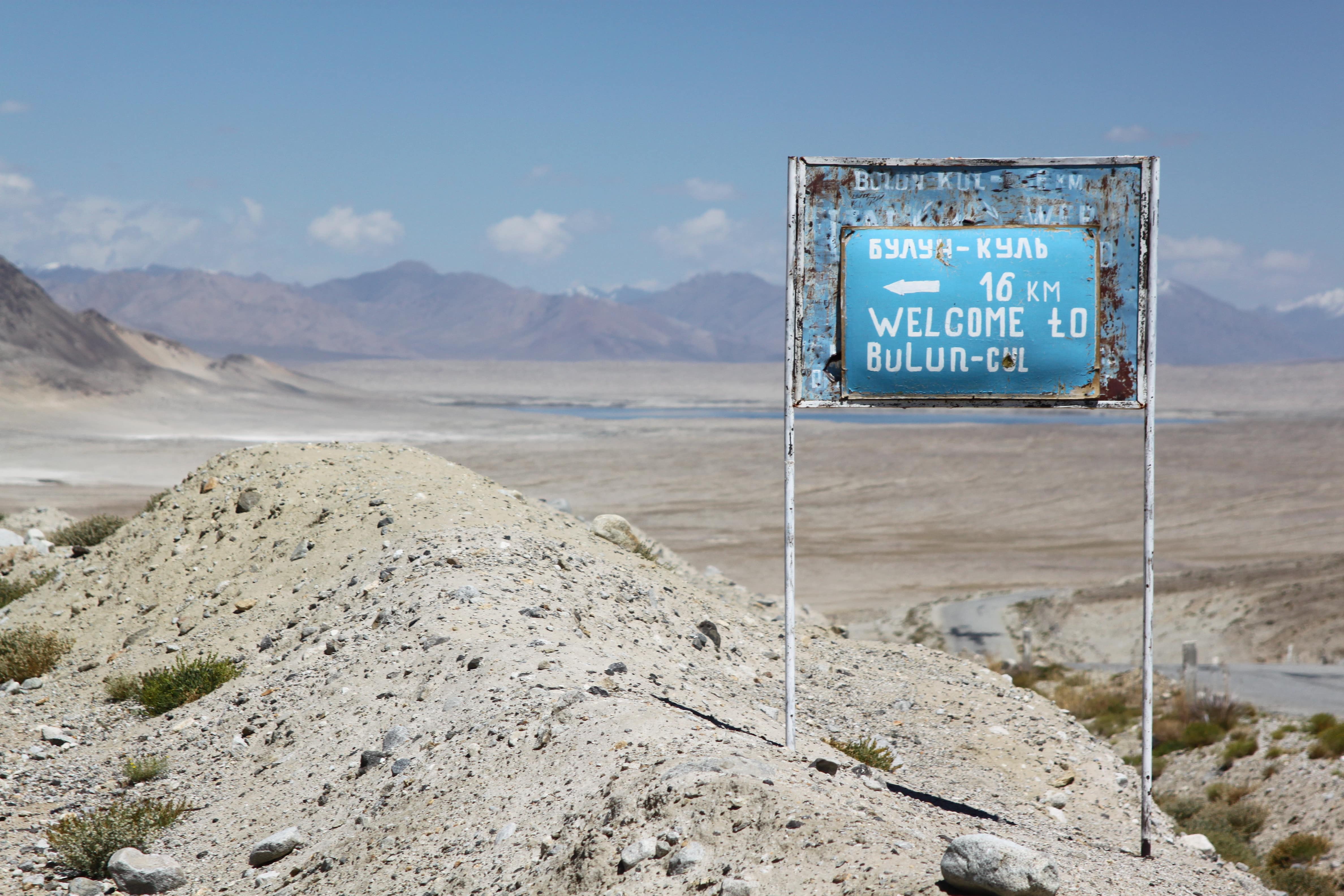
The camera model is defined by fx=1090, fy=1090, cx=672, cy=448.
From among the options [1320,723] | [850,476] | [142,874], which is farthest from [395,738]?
[850,476]

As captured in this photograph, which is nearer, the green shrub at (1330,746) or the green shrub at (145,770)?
the green shrub at (145,770)

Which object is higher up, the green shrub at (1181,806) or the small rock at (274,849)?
the small rock at (274,849)

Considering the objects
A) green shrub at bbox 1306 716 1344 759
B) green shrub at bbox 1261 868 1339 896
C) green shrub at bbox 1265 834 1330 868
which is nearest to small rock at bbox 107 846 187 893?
green shrub at bbox 1261 868 1339 896

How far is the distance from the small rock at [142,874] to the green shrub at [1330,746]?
12.8 metres

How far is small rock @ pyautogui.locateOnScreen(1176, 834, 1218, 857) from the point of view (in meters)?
7.20

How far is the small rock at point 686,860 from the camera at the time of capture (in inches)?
178

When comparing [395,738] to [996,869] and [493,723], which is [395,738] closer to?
[493,723]

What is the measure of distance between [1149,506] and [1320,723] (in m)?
10.6

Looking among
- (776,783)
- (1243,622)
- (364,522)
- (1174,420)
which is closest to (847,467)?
(1243,622)

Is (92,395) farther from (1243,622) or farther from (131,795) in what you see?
(131,795)

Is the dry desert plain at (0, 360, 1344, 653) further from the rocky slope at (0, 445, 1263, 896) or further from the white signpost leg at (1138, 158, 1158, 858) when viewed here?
the white signpost leg at (1138, 158, 1158, 858)

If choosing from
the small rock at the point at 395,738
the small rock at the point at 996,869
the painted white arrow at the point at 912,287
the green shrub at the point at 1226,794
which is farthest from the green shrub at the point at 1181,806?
the small rock at the point at 395,738

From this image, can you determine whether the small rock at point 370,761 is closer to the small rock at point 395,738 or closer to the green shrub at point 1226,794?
the small rock at point 395,738

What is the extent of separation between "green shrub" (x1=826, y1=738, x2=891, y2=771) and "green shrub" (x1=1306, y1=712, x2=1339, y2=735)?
9.41 metres
